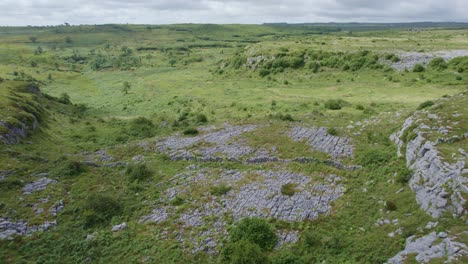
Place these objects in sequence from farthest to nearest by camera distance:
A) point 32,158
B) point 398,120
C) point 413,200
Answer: point 398,120, point 32,158, point 413,200

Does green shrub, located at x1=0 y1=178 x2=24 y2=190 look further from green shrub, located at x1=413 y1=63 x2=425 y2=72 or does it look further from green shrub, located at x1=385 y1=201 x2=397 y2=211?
green shrub, located at x1=413 y1=63 x2=425 y2=72

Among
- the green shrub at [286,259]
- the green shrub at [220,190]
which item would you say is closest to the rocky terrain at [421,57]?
the green shrub at [220,190]

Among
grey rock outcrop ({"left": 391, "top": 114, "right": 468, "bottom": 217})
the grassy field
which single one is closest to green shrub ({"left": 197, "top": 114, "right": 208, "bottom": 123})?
the grassy field

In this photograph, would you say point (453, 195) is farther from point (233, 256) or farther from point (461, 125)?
point (233, 256)

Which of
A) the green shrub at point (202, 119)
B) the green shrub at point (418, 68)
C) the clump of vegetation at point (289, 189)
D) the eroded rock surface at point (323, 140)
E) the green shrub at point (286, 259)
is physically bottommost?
the green shrub at point (286, 259)

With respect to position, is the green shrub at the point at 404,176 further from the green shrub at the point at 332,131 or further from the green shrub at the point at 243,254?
the green shrub at the point at 243,254

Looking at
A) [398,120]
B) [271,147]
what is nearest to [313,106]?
[398,120]

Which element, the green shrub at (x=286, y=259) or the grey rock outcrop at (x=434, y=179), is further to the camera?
the green shrub at (x=286, y=259)
